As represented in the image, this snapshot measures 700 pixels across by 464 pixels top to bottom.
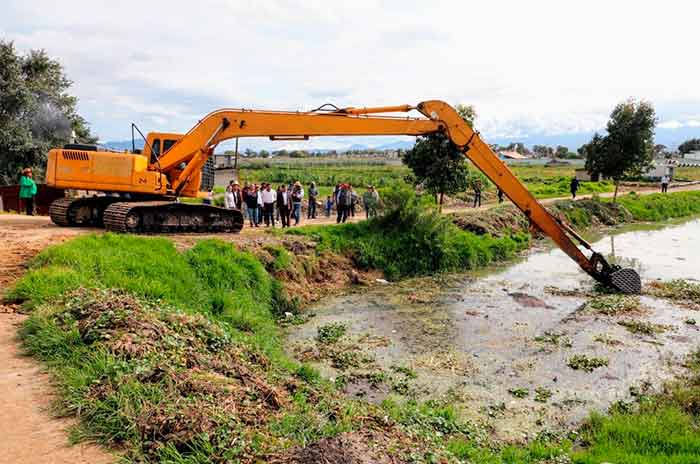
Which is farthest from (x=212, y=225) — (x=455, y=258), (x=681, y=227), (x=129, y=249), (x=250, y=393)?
(x=681, y=227)

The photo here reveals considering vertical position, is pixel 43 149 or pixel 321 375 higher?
pixel 43 149

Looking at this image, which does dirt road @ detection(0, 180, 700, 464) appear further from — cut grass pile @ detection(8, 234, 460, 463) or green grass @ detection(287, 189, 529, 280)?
green grass @ detection(287, 189, 529, 280)

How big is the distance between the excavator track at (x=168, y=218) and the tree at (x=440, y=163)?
8.41 meters

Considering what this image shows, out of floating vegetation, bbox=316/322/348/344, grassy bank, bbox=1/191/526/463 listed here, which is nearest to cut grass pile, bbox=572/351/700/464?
grassy bank, bbox=1/191/526/463

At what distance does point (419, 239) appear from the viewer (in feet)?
55.0

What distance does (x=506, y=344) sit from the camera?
1036cm

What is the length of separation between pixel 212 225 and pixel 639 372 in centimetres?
1063

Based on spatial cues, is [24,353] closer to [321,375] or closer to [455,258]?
[321,375]

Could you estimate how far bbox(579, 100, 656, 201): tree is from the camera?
2877 centimetres

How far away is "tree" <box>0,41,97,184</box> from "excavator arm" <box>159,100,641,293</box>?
13.8 metres

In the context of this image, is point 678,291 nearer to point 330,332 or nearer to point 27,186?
point 330,332

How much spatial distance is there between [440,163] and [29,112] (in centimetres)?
1882

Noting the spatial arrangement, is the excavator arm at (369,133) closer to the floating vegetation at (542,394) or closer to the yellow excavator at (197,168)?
the yellow excavator at (197,168)

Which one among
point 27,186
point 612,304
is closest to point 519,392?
point 612,304
